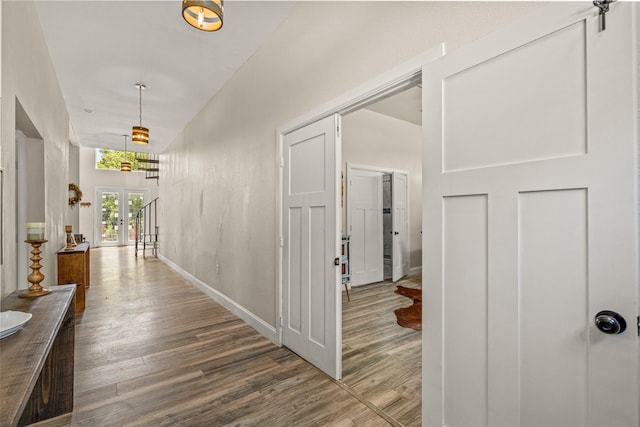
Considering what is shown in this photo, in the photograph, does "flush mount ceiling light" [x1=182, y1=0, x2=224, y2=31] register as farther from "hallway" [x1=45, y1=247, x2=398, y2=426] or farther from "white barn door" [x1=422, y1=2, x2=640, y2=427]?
"hallway" [x1=45, y1=247, x2=398, y2=426]

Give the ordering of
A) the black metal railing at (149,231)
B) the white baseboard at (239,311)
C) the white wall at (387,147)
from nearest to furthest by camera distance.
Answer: the white baseboard at (239,311) → the white wall at (387,147) → the black metal railing at (149,231)

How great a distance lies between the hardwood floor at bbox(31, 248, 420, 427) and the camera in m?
1.92

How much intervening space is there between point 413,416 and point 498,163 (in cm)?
164

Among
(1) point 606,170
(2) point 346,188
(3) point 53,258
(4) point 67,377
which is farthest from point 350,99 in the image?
(3) point 53,258

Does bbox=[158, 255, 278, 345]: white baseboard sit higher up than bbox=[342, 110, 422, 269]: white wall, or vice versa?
bbox=[342, 110, 422, 269]: white wall

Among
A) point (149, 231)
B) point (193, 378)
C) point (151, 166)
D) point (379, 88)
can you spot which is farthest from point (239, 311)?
point (151, 166)

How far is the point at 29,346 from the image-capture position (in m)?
1.23

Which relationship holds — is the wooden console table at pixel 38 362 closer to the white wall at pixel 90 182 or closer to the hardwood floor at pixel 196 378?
the hardwood floor at pixel 196 378

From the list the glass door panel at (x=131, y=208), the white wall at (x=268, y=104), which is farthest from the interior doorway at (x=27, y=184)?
the glass door panel at (x=131, y=208)

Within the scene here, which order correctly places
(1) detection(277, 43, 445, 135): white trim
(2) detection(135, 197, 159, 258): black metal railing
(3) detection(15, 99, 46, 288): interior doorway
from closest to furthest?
(1) detection(277, 43, 445, 135): white trim
(3) detection(15, 99, 46, 288): interior doorway
(2) detection(135, 197, 159, 258): black metal railing

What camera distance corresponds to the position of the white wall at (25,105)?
1838 millimetres

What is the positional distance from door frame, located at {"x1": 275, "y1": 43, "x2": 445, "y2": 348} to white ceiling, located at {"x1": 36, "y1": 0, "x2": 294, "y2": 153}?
1.10 meters

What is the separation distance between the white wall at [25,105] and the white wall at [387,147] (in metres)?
3.65

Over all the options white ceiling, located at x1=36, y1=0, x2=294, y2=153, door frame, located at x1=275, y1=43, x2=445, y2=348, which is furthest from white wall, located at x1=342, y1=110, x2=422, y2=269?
door frame, located at x1=275, y1=43, x2=445, y2=348
